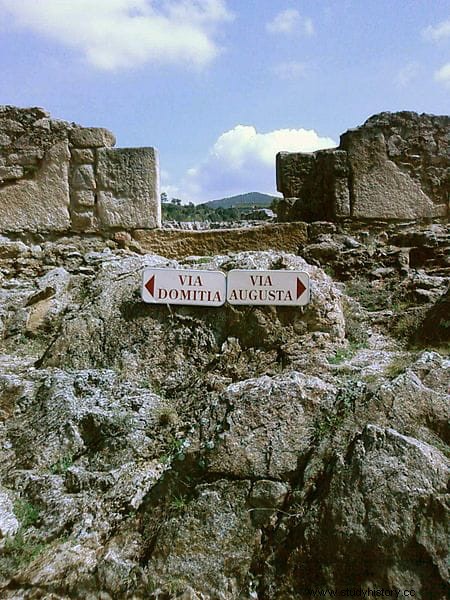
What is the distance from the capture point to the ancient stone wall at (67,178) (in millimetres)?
5641

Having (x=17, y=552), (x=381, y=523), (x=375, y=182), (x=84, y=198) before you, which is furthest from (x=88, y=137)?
(x=381, y=523)

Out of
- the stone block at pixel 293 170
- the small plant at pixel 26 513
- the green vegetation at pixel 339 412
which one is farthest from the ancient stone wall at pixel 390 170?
the small plant at pixel 26 513

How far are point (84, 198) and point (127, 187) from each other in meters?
0.40

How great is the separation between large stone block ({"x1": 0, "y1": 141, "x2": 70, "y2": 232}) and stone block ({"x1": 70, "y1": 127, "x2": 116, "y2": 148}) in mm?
176

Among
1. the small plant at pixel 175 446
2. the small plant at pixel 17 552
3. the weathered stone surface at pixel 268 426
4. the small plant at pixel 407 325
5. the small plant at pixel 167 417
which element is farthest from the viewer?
the small plant at pixel 407 325

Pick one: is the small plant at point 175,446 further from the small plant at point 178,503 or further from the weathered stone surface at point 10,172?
the weathered stone surface at point 10,172

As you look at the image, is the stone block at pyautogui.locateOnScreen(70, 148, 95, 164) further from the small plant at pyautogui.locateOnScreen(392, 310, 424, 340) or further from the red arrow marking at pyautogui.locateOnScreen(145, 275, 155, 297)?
the small plant at pyautogui.locateOnScreen(392, 310, 424, 340)

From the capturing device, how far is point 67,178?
567 cm

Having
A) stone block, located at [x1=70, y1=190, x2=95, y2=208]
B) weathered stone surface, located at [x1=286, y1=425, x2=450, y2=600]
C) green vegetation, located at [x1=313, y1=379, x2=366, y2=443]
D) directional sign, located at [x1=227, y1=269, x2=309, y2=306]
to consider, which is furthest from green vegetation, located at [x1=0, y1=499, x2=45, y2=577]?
stone block, located at [x1=70, y1=190, x2=95, y2=208]

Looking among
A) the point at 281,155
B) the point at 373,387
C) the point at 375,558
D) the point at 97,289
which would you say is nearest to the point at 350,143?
the point at 281,155

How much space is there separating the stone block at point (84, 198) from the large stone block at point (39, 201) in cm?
8

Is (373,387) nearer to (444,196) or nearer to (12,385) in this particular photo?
(12,385)

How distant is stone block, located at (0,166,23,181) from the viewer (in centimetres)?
564

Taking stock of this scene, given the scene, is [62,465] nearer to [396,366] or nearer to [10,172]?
[396,366]
